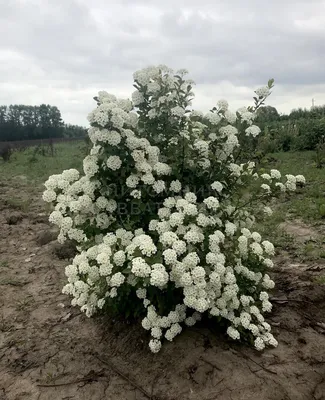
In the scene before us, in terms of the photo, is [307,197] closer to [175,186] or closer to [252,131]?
[252,131]

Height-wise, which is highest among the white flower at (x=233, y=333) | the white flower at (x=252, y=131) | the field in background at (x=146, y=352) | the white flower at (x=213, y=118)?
the white flower at (x=213, y=118)

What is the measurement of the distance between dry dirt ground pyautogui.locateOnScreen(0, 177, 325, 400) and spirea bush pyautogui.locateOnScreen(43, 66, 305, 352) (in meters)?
0.20

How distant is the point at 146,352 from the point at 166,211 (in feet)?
4.24

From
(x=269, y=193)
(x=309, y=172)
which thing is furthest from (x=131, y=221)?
(x=309, y=172)

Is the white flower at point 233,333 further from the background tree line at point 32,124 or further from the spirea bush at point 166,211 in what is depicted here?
the background tree line at point 32,124

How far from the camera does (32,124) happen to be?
63.5 meters

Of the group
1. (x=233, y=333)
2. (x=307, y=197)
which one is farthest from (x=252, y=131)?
(x=307, y=197)

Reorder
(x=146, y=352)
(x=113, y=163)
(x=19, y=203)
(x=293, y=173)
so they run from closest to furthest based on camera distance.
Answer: (x=113, y=163), (x=146, y=352), (x=19, y=203), (x=293, y=173)

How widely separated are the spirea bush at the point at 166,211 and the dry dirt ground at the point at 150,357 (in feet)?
0.65

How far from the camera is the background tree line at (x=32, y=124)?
196 feet

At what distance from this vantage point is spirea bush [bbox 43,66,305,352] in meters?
3.32

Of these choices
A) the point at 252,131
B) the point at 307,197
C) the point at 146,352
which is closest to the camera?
the point at 252,131

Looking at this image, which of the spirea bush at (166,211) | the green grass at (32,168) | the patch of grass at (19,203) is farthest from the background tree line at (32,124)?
the spirea bush at (166,211)

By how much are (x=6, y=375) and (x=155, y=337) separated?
55.0 inches
